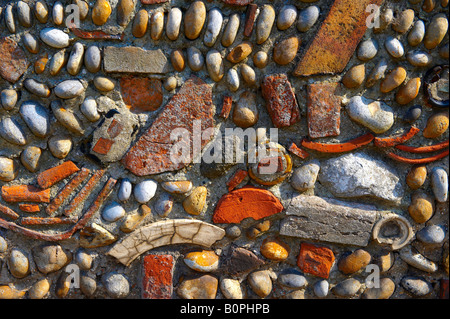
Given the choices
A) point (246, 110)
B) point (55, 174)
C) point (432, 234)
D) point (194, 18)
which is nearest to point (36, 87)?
point (55, 174)

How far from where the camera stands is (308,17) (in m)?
1.31

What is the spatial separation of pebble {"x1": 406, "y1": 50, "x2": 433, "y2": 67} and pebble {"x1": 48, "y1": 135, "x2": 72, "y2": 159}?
112 cm

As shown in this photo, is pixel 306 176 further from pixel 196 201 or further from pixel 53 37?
pixel 53 37

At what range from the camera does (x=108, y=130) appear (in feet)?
4.41

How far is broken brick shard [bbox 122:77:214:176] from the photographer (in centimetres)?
134

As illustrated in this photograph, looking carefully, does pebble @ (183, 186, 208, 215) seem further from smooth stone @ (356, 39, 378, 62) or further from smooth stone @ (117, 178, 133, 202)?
smooth stone @ (356, 39, 378, 62)

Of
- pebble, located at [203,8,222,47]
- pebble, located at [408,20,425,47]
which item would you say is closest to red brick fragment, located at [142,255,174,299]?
pebble, located at [203,8,222,47]

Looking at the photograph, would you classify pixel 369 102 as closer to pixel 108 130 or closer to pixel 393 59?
pixel 393 59

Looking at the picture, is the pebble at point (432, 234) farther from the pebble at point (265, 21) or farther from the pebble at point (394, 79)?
the pebble at point (265, 21)

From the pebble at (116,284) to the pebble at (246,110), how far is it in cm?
65

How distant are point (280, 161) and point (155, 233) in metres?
0.48

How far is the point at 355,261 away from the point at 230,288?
433 mm

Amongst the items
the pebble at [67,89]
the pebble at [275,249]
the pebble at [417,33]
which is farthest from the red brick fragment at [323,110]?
the pebble at [67,89]

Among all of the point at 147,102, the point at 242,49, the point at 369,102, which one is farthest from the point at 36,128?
the point at 369,102
